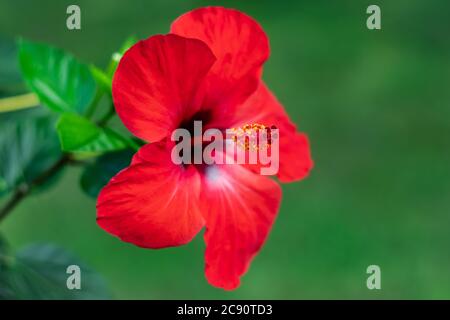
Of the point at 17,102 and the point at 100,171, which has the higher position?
the point at 17,102

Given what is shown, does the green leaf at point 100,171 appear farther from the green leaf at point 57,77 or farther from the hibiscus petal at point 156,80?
the hibiscus petal at point 156,80

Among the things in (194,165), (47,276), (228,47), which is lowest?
(47,276)

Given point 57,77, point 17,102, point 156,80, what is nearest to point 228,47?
point 156,80

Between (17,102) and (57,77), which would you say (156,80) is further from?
(17,102)

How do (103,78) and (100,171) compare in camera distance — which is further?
(100,171)

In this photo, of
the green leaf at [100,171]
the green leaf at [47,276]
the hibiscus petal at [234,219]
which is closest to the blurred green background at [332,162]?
the green leaf at [47,276]
